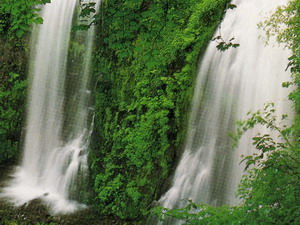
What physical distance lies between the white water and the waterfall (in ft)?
11.9

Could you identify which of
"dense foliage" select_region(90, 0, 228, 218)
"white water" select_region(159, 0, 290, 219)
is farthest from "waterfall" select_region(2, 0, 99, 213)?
"white water" select_region(159, 0, 290, 219)

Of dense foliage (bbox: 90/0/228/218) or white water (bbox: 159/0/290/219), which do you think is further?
dense foliage (bbox: 90/0/228/218)

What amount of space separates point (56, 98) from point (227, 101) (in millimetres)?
5677

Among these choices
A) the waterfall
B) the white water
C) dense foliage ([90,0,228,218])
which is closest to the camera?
the white water

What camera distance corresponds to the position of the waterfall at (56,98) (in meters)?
9.69

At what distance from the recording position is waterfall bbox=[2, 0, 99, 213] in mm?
9688

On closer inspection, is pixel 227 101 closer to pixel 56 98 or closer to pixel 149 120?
pixel 149 120

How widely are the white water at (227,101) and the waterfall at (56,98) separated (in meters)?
3.64

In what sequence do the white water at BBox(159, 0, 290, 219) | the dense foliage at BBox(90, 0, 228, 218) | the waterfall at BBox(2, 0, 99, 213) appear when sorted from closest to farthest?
the white water at BBox(159, 0, 290, 219) < the dense foliage at BBox(90, 0, 228, 218) < the waterfall at BBox(2, 0, 99, 213)

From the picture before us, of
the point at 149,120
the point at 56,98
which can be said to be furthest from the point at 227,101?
the point at 56,98

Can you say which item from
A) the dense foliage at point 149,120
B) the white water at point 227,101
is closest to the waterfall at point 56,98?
the dense foliage at point 149,120

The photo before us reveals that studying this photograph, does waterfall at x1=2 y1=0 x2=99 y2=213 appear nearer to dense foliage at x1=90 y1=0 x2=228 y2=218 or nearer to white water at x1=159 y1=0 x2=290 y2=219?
dense foliage at x1=90 y1=0 x2=228 y2=218

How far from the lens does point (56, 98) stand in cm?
1024

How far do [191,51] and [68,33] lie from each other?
4431 millimetres
